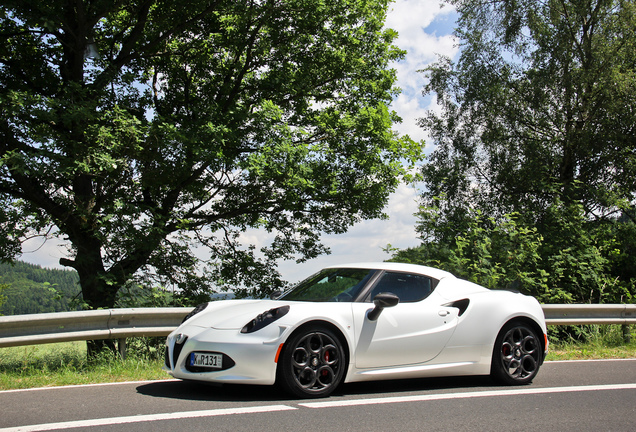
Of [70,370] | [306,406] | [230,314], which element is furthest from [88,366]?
[306,406]

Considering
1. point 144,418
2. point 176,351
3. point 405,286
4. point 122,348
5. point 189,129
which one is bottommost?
point 144,418

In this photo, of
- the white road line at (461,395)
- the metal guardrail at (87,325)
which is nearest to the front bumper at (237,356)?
the white road line at (461,395)

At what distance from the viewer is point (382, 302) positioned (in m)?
5.65

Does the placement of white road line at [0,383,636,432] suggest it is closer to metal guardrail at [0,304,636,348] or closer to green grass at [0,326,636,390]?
green grass at [0,326,636,390]

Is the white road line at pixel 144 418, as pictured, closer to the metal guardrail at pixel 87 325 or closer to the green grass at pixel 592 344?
the metal guardrail at pixel 87 325

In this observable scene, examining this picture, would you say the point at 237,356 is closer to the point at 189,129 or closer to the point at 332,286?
the point at 332,286

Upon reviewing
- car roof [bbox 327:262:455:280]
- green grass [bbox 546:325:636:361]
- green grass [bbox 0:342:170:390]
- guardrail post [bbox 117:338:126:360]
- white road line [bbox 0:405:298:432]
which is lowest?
green grass [bbox 546:325:636:361]

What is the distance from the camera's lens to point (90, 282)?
13.3 meters

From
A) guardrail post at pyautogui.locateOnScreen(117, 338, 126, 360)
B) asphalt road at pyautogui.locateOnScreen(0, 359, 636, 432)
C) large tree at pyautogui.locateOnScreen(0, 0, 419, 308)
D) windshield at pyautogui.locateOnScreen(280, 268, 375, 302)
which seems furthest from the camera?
large tree at pyautogui.locateOnScreen(0, 0, 419, 308)

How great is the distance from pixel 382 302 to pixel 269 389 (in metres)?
1.45

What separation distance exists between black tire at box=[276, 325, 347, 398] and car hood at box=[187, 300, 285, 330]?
18.5 inches

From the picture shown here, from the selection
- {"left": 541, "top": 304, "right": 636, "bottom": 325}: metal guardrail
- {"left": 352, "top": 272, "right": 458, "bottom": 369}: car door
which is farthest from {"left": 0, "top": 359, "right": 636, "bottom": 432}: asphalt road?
{"left": 541, "top": 304, "right": 636, "bottom": 325}: metal guardrail

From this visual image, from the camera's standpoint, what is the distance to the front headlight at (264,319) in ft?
17.6

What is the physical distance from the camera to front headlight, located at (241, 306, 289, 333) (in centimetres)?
536
